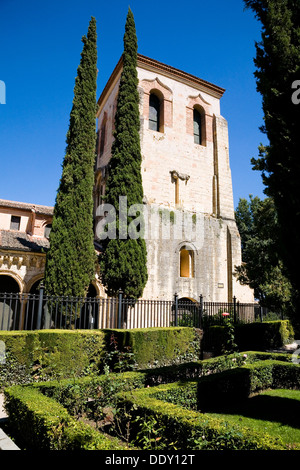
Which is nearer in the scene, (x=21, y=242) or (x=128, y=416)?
(x=128, y=416)

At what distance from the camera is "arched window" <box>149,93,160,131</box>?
20062 millimetres

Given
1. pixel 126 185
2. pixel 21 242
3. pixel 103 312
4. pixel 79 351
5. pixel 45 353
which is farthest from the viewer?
pixel 21 242

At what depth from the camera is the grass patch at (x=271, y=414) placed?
4.81 m

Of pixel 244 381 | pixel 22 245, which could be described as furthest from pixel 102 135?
pixel 244 381

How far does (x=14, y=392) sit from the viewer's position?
4840 millimetres

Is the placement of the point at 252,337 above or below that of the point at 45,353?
below

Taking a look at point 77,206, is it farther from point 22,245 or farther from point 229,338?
point 229,338

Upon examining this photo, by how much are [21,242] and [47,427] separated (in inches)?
564

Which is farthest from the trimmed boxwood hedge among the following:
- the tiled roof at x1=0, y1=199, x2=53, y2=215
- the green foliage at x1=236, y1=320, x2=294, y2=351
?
the tiled roof at x1=0, y1=199, x2=53, y2=215

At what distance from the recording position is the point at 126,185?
51.5 feet

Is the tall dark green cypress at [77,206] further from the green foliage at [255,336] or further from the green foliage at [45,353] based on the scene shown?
the green foliage at [255,336]

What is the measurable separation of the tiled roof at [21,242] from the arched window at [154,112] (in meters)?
10.1

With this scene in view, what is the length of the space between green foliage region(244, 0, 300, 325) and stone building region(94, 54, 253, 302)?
453 inches
